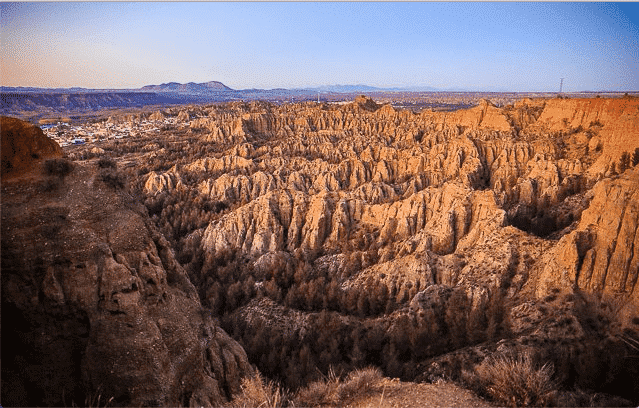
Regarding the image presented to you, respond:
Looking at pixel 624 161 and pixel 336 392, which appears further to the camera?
pixel 624 161

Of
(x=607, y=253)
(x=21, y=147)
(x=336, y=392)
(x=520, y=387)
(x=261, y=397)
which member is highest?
(x=21, y=147)

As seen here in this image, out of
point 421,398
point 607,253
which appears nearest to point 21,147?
point 421,398

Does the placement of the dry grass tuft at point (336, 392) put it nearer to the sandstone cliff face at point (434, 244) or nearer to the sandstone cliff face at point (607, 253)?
the sandstone cliff face at point (434, 244)

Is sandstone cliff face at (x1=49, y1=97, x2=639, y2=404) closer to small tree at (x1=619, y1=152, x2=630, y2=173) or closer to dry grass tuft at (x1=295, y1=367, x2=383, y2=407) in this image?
small tree at (x1=619, y1=152, x2=630, y2=173)

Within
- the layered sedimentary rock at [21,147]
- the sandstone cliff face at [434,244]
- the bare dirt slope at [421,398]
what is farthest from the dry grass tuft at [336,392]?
the layered sedimentary rock at [21,147]

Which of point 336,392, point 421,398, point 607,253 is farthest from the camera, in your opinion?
point 607,253

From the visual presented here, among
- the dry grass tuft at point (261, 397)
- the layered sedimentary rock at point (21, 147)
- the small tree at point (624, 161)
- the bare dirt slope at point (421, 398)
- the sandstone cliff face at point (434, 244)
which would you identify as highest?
the layered sedimentary rock at point (21, 147)

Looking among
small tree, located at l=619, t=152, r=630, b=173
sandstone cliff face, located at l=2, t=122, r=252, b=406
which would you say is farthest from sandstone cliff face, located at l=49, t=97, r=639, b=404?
sandstone cliff face, located at l=2, t=122, r=252, b=406

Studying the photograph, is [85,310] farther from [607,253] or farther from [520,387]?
[607,253]

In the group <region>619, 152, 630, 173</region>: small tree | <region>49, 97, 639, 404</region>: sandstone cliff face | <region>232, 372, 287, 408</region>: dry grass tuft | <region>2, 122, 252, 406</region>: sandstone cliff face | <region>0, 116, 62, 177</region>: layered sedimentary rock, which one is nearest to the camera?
<region>232, 372, 287, 408</region>: dry grass tuft
